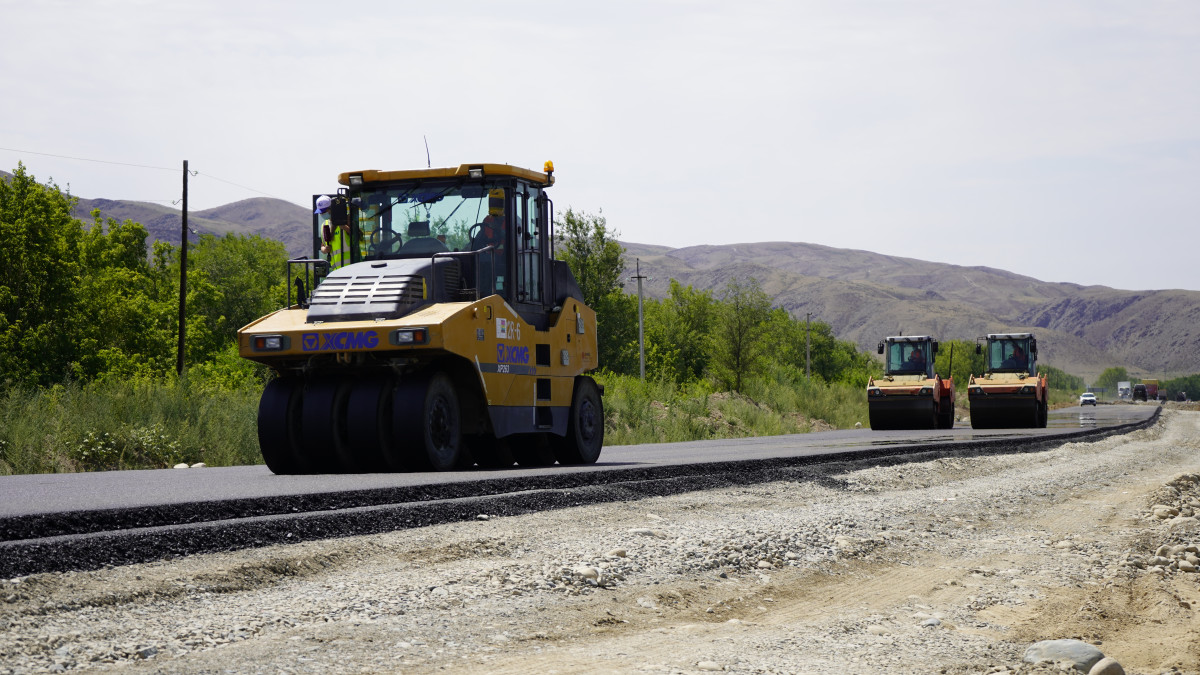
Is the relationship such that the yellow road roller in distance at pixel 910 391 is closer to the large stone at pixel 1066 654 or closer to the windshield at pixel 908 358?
the windshield at pixel 908 358

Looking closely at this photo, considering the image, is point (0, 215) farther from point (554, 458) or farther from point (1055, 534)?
point (1055, 534)

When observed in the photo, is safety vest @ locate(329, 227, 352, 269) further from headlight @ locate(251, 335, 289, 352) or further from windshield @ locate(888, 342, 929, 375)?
windshield @ locate(888, 342, 929, 375)

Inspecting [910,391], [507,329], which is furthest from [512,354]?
[910,391]

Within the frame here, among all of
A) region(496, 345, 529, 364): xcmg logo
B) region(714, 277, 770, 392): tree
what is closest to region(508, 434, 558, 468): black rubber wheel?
region(496, 345, 529, 364): xcmg logo

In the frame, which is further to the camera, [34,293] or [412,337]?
[34,293]

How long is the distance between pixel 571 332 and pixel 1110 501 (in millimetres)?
6745

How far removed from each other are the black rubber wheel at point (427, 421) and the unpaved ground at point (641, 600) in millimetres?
2037

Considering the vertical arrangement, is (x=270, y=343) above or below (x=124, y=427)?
above

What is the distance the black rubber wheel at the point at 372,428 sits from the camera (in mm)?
10398

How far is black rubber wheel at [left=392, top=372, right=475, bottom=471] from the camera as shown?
34.0 feet

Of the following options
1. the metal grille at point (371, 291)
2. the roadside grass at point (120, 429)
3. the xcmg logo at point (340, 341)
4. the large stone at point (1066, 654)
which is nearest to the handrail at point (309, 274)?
the metal grille at point (371, 291)

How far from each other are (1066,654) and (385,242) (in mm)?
8573

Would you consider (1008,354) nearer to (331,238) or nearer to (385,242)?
(385,242)

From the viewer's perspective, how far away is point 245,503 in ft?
23.8
